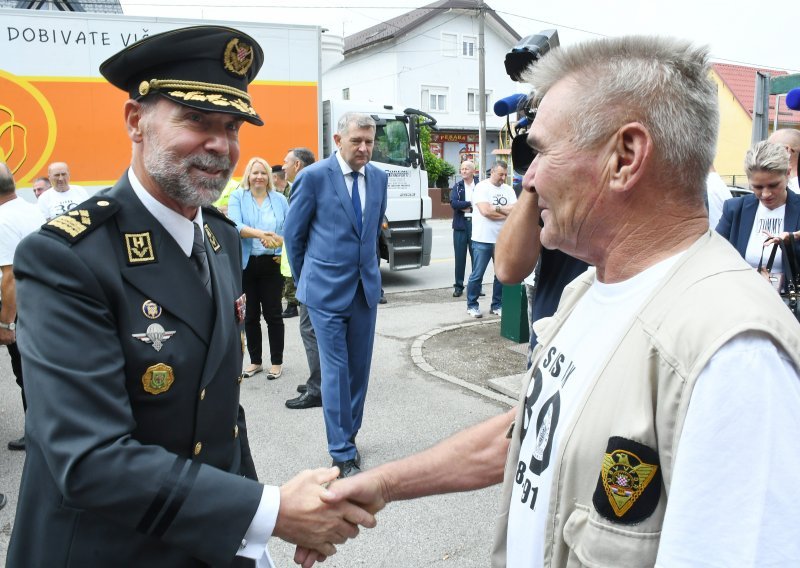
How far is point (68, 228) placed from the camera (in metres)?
1.47

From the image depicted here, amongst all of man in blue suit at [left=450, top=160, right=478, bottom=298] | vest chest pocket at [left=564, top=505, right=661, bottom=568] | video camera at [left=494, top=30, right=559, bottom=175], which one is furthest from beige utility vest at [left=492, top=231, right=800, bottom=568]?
man in blue suit at [left=450, top=160, right=478, bottom=298]

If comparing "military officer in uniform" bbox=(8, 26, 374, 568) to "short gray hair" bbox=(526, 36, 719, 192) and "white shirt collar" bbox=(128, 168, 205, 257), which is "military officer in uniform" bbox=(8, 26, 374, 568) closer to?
"white shirt collar" bbox=(128, 168, 205, 257)

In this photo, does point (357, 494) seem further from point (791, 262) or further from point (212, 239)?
point (791, 262)

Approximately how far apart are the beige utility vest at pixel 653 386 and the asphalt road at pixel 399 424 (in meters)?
0.73

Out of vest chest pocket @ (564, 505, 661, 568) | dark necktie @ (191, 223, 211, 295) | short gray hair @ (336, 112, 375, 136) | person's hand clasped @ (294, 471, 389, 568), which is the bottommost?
person's hand clasped @ (294, 471, 389, 568)

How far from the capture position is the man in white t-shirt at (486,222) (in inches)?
337

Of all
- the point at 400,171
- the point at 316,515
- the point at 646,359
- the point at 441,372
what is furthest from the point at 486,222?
the point at 646,359

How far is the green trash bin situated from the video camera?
4100mm

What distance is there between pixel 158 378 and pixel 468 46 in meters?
36.9

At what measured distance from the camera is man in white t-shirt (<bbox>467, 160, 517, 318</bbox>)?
8.55 metres

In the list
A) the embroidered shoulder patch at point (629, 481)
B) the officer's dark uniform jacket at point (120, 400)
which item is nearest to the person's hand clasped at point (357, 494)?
the officer's dark uniform jacket at point (120, 400)

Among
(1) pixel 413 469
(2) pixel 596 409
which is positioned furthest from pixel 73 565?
(2) pixel 596 409

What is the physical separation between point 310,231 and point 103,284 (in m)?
3.07

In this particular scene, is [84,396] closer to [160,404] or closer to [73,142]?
[160,404]
